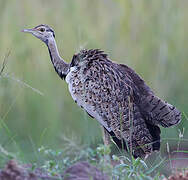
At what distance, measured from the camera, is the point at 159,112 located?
4.32m

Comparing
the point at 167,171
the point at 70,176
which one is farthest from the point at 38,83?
the point at 70,176

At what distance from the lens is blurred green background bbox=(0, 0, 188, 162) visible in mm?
5301

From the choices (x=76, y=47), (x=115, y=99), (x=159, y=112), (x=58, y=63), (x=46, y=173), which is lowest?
(x=46, y=173)

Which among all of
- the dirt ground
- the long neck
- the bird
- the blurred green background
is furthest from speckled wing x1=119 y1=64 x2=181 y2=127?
the dirt ground

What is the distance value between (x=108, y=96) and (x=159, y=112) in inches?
17.6

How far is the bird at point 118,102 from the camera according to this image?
14.3 ft

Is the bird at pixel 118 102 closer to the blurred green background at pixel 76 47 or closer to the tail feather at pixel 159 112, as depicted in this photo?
the tail feather at pixel 159 112

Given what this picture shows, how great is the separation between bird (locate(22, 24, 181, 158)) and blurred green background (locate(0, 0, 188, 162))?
79 centimetres

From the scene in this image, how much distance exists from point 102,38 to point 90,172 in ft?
10.8

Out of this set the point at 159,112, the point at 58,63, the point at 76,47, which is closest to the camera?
the point at 159,112

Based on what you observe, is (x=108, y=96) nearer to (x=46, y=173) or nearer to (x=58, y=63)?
(x=58, y=63)

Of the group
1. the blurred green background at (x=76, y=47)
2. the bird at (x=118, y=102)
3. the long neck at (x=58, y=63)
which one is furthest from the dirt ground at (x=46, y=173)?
the blurred green background at (x=76, y=47)

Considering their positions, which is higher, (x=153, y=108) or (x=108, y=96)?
(x=108, y=96)

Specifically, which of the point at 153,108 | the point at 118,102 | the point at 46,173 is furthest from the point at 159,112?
the point at 46,173
